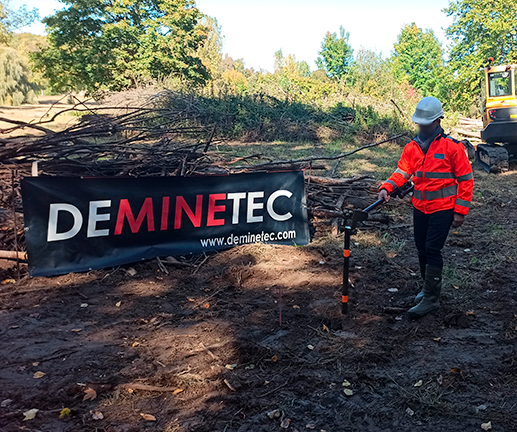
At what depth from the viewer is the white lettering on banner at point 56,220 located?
596cm

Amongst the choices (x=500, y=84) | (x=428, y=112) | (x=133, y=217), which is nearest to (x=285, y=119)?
(x=500, y=84)

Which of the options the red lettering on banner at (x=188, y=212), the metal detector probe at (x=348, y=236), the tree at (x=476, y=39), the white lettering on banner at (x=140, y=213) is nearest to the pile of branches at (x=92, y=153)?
the red lettering on banner at (x=188, y=212)

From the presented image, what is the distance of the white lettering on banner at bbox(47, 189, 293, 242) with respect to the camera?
599 centimetres

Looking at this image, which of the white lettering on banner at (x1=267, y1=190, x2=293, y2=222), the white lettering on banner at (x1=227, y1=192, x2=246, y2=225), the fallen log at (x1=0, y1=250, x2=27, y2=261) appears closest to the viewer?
the fallen log at (x1=0, y1=250, x2=27, y2=261)

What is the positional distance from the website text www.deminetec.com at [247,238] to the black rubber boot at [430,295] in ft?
9.31

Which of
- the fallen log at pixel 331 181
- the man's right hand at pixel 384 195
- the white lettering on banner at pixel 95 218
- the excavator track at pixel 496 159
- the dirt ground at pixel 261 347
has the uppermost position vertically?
the excavator track at pixel 496 159

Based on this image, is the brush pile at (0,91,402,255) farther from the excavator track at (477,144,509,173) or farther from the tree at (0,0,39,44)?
the tree at (0,0,39,44)

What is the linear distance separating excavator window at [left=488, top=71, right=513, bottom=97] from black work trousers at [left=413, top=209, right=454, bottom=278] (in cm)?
1145

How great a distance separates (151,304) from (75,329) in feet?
3.00

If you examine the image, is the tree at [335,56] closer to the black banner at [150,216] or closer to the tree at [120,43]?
the tree at [120,43]

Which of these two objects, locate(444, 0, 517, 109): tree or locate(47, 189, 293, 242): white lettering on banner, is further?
locate(444, 0, 517, 109): tree

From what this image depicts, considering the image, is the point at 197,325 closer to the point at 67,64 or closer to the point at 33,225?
the point at 33,225

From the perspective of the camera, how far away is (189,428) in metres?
3.17

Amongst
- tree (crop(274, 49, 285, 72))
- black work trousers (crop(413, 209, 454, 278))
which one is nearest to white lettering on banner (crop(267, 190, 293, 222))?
black work trousers (crop(413, 209, 454, 278))
